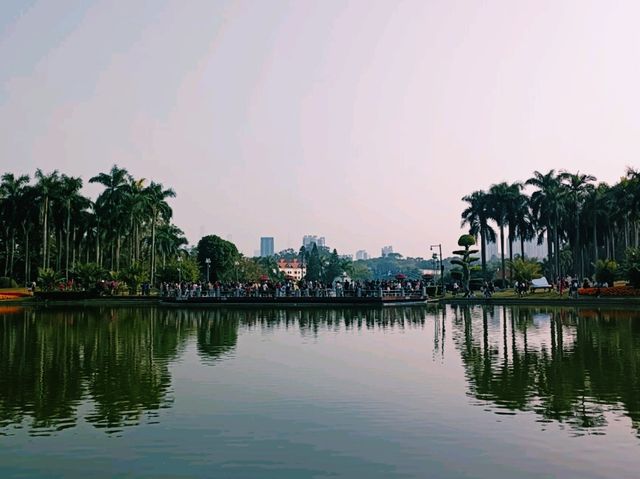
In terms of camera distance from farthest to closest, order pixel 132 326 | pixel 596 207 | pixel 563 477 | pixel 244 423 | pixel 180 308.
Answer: pixel 596 207
pixel 180 308
pixel 132 326
pixel 244 423
pixel 563 477

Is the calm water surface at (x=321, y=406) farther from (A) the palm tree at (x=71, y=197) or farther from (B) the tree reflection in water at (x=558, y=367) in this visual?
(A) the palm tree at (x=71, y=197)

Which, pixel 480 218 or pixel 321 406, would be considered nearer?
pixel 321 406

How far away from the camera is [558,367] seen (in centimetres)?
2098

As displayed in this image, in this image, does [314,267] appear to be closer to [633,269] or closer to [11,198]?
[11,198]

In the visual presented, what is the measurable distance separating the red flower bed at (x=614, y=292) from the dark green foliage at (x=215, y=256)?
188ft

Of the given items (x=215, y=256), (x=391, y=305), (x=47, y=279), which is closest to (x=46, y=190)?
(x=47, y=279)

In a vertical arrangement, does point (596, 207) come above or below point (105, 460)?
above

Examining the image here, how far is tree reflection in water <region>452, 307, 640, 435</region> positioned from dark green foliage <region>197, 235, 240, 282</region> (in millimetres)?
66610

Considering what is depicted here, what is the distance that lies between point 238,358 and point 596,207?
65.1 meters

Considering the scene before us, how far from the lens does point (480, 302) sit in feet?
195

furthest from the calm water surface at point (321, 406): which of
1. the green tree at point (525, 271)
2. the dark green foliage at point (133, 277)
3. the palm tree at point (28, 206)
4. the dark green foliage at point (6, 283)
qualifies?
the palm tree at point (28, 206)

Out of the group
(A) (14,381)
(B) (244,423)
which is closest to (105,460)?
(B) (244,423)

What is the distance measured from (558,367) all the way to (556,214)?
57527 mm

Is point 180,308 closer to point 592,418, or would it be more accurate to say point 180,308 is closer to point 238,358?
point 238,358
